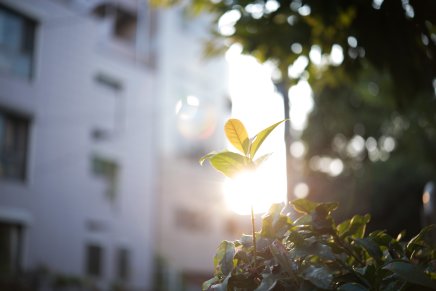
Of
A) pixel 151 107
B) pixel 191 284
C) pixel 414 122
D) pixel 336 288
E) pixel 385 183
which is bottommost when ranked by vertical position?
pixel 191 284

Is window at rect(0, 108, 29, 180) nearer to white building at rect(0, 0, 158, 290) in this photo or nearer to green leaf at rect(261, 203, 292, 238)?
white building at rect(0, 0, 158, 290)

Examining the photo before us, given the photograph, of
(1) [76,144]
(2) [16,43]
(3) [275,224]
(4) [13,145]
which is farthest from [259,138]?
(1) [76,144]

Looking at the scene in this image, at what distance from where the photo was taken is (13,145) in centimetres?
1716

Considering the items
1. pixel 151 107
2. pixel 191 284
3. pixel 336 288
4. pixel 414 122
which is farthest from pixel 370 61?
pixel 191 284

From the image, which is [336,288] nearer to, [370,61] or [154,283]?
[370,61]

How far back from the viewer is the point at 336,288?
163 cm

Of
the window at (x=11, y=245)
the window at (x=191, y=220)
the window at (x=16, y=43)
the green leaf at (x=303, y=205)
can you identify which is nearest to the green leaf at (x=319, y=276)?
the green leaf at (x=303, y=205)

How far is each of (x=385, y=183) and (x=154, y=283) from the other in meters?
9.80

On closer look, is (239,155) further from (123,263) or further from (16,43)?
(123,263)

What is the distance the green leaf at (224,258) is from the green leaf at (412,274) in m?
0.45

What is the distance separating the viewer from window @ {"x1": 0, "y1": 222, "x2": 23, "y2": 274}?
16.2 meters

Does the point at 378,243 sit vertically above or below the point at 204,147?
below

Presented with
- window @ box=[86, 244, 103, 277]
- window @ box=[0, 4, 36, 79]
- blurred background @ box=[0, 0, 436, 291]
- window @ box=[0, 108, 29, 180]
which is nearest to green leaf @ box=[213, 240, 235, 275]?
blurred background @ box=[0, 0, 436, 291]

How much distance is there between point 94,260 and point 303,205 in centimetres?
1872
